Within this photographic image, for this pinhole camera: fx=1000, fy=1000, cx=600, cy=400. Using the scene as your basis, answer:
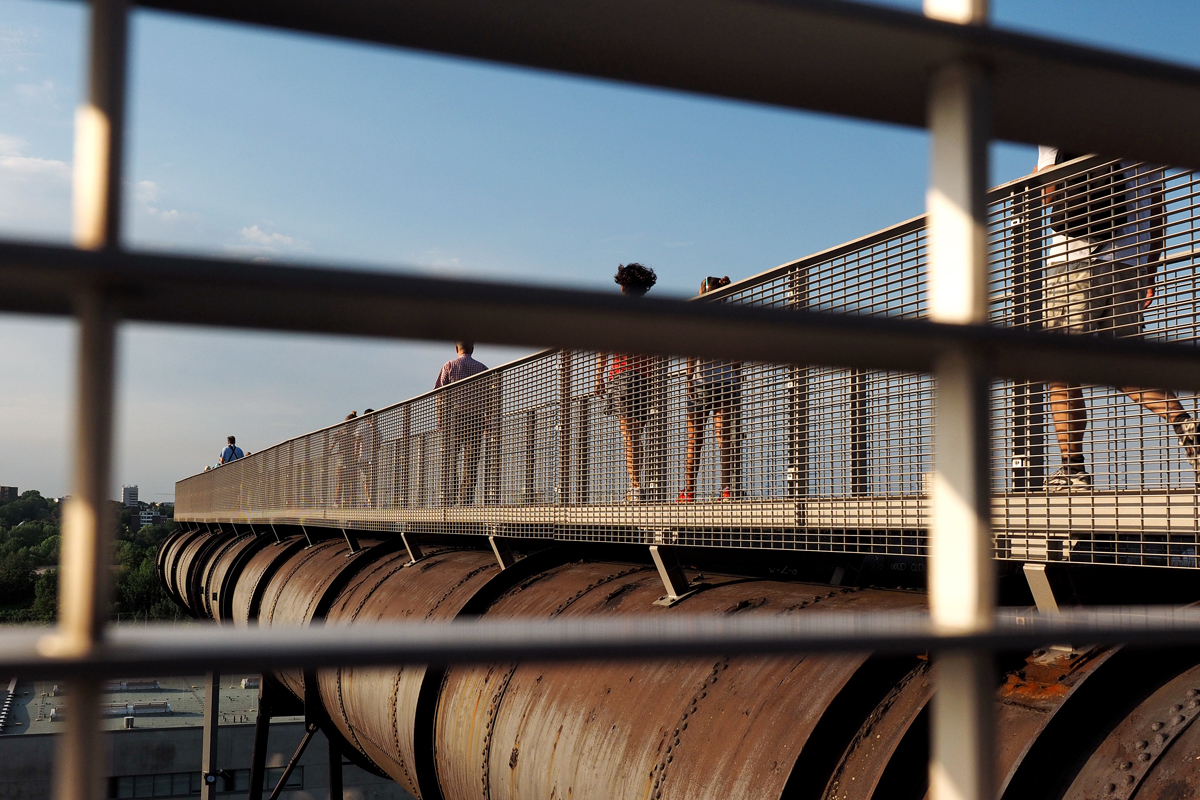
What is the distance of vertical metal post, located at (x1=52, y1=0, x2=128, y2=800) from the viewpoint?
82 cm

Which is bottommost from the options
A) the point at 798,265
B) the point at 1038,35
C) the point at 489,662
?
the point at 489,662

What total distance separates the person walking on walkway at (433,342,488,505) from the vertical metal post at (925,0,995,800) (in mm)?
7027

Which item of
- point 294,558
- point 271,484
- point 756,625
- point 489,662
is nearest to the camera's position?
point 489,662

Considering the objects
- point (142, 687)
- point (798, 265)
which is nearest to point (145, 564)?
point (142, 687)

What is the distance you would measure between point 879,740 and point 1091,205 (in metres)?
1.98

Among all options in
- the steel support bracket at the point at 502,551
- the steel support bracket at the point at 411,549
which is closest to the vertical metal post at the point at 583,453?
the steel support bracket at the point at 502,551

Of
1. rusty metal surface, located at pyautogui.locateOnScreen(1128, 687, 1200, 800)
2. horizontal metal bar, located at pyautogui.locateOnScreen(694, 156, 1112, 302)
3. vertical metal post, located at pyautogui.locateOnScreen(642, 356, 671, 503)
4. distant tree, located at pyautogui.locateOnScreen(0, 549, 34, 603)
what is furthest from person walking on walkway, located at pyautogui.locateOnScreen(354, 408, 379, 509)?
distant tree, located at pyautogui.locateOnScreen(0, 549, 34, 603)

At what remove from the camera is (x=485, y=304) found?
903 millimetres

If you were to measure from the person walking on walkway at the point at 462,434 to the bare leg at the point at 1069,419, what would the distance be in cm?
513

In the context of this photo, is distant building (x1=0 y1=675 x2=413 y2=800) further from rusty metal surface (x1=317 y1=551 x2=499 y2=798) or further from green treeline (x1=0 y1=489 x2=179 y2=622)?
rusty metal surface (x1=317 y1=551 x2=499 y2=798)

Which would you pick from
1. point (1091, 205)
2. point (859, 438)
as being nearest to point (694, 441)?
point (859, 438)

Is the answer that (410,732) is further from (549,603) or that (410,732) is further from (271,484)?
(271,484)

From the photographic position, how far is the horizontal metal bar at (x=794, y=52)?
3.25ft

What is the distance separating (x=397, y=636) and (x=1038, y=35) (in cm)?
93
